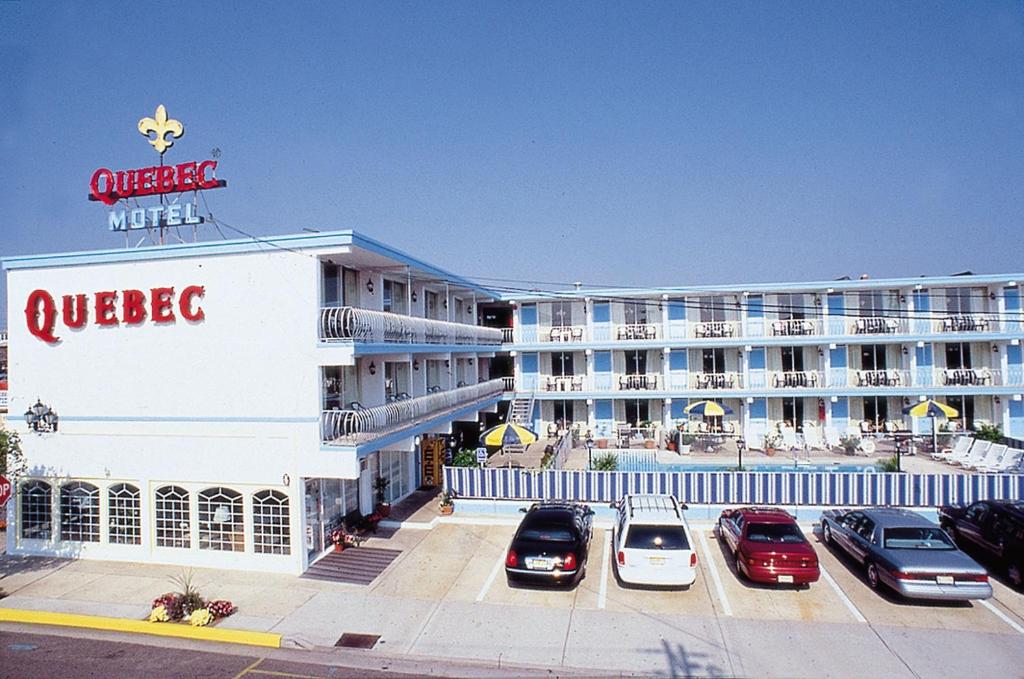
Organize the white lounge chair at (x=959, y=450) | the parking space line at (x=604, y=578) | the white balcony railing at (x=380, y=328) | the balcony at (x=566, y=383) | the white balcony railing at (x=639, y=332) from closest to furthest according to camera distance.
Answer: the parking space line at (x=604, y=578) → the white balcony railing at (x=380, y=328) → the white lounge chair at (x=959, y=450) → the white balcony railing at (x=639, y=332) → the balcony at (x=566, y=383)

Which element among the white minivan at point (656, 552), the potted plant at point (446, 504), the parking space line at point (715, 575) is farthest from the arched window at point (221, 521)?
the parking space line at point (715, 575)

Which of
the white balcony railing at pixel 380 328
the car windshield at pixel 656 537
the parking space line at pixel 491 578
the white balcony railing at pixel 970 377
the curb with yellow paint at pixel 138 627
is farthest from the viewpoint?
the white balcony railing at pixel 970 377

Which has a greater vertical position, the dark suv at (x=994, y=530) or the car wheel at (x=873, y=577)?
the dark suv at (x=994, y=530)

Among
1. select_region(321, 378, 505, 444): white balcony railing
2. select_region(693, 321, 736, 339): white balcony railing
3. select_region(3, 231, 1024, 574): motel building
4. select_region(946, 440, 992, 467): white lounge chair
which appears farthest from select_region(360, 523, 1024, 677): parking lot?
select_region(693, 321, 736, 339): white balcony railing

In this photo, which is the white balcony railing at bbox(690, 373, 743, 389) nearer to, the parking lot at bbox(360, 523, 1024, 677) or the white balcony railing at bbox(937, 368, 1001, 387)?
the white balcony railing at bbox(937, 368, 1001, 387)

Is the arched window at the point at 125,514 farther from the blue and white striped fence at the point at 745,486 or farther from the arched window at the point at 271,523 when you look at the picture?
Answer: the blue and white striped fence at the point at 745,486

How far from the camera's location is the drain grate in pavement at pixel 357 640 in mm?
11773

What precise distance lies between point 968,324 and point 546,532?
25191 millimetres

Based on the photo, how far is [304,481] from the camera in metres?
15.7

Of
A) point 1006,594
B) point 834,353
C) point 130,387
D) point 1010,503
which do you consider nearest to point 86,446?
point 130,387

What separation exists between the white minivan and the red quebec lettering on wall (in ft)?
37.7

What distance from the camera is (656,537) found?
545 inches

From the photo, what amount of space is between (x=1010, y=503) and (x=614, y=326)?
60.6 feet

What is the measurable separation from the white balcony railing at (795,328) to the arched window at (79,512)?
26890mm
